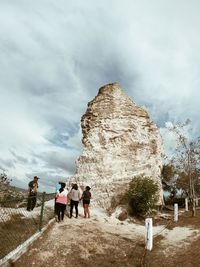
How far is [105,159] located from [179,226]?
9.30m

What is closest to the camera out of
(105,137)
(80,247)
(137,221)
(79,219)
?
(80,247)

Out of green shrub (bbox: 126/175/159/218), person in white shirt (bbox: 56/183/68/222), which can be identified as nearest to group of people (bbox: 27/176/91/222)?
person in white shirt (bbox: 56/183/68/222)

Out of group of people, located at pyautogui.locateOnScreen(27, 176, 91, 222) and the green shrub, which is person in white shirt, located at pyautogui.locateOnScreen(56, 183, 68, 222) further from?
the green shrub

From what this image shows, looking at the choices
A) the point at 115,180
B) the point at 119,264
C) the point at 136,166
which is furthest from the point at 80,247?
the point at 136,166

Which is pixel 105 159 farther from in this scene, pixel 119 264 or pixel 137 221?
pixel 119 264

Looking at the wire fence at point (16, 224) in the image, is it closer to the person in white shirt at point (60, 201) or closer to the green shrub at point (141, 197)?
the person in white shirt at point (60, 201)

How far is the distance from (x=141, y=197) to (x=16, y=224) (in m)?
10.5

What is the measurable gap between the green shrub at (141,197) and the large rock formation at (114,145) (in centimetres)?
160

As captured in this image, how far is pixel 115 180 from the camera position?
25266 mm

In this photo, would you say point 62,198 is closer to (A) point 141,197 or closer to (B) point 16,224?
(B) point 16,224

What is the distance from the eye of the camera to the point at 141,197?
75.4 feet

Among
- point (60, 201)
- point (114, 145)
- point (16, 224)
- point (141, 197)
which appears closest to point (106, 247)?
point (16, 224)

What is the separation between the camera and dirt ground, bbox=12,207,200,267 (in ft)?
39.0

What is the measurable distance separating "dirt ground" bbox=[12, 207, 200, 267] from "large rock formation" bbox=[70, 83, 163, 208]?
7.46 m
